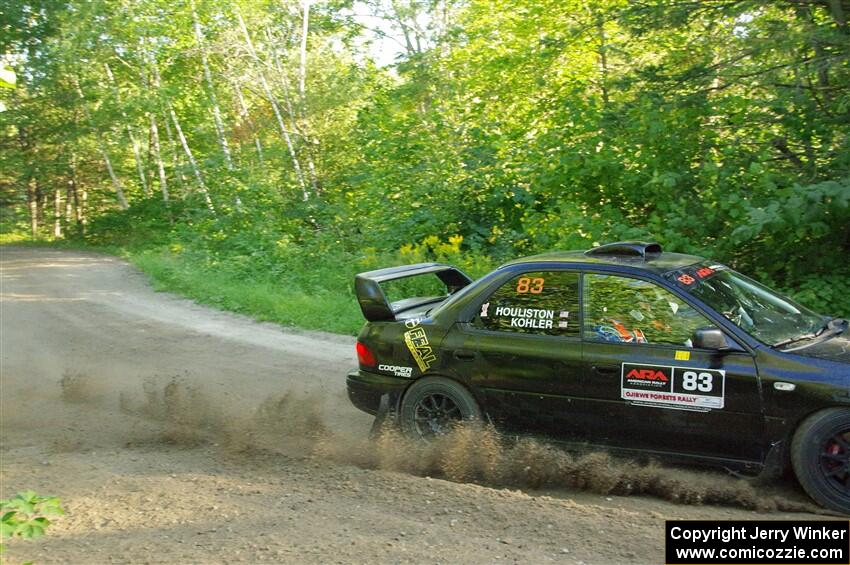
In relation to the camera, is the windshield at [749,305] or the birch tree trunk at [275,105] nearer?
the windshield at [749,305]

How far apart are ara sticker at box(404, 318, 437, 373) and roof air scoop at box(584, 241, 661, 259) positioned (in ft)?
4.67

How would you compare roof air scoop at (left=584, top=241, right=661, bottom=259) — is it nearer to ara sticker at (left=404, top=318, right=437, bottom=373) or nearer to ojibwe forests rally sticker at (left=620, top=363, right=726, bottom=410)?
ojibwe forests rally sticker at (left=620, top=363, right=726, bottom=410)

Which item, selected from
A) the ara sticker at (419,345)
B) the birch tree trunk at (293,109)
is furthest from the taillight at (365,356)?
the birch tree trunk at (293,109)

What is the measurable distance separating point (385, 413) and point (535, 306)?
1527mm

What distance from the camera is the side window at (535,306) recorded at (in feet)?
19.1

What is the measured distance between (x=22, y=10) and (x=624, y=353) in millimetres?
29156

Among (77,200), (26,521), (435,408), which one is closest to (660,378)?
(435,408)

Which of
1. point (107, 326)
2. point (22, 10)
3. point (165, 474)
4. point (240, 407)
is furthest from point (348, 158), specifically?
point (165, 474)

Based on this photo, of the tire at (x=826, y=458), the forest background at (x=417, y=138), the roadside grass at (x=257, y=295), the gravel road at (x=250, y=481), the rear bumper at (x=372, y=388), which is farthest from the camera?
the roadside grass at (x=257, y=295)

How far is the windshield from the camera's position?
542 centimetres

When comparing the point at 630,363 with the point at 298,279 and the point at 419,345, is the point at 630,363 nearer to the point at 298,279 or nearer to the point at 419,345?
the point at 419,345

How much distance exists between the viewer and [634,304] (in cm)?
561

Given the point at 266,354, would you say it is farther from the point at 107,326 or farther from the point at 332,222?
the point at 332,222

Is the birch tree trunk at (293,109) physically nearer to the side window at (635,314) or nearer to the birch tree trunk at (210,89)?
the birch tree trunk at (210,89)
